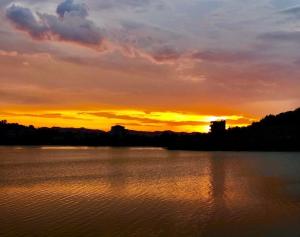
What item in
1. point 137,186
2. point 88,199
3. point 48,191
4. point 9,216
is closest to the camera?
point 9,216

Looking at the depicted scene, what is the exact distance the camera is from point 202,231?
24.4 metres

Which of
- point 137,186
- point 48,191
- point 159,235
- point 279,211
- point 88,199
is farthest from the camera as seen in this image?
point 137,186

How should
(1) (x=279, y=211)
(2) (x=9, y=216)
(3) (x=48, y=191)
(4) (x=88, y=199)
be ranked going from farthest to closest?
(3) (x=48, y=191) → (4) (x=88, y=199) → (1) (x=279, y=211) → (2) (x=9, y=216)

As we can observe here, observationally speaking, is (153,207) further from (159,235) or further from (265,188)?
(265,188)

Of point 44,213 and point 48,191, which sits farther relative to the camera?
point 48,191

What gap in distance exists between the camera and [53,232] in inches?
929

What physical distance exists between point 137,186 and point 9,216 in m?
21.0

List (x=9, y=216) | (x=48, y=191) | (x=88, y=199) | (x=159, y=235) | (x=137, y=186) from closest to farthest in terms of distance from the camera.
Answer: (x=159, y=235) → (x=9, y=216) → (x=88, y=199) → (x=48, y=191) → (x=137, y=186)

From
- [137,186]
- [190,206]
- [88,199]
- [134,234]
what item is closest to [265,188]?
[137,186]

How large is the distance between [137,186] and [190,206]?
15.1m

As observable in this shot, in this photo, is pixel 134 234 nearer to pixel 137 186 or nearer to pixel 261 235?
pixel 261 235

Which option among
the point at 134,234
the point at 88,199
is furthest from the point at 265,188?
the point at 134,234

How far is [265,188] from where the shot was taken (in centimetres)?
4803

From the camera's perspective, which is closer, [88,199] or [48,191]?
[88,199]
